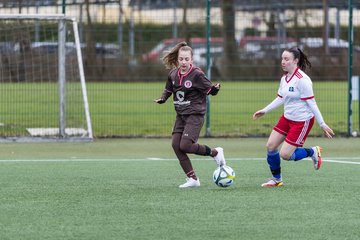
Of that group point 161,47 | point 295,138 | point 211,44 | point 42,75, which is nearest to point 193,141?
point 295,138

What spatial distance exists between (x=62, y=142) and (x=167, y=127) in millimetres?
2879

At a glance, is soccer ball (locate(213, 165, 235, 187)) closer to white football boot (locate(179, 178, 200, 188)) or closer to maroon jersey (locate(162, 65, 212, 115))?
white football boot (locate(179, 178, 200, 188))

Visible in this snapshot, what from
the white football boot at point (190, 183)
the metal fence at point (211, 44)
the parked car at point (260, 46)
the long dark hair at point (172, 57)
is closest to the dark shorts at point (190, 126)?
the white football boot at point (190, 183)

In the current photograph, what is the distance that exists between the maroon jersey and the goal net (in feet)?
21.4

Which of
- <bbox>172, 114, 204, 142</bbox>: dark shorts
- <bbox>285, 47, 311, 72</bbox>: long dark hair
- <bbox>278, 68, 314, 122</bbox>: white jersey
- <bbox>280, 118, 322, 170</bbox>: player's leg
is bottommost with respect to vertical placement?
<bbox>280, 118, 322, 170</bbox>: player's leg

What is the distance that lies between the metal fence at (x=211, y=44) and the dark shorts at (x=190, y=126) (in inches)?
278

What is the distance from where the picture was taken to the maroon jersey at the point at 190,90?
35.6 feet

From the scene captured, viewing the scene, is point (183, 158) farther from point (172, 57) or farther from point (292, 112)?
point (292, 112)

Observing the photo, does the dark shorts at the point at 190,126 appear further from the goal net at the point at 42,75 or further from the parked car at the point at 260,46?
the parked car at the point at 260,46

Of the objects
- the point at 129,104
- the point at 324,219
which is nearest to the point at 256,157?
the point at 129,104

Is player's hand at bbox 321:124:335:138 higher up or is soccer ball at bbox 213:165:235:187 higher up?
player's hand at bbox 321:124:335:138

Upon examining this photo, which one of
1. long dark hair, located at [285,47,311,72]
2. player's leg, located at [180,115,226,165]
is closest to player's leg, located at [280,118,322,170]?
long dark hair, located at [285,47,311,72]

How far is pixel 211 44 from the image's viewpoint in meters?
18.6

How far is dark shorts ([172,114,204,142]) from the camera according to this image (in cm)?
1082
